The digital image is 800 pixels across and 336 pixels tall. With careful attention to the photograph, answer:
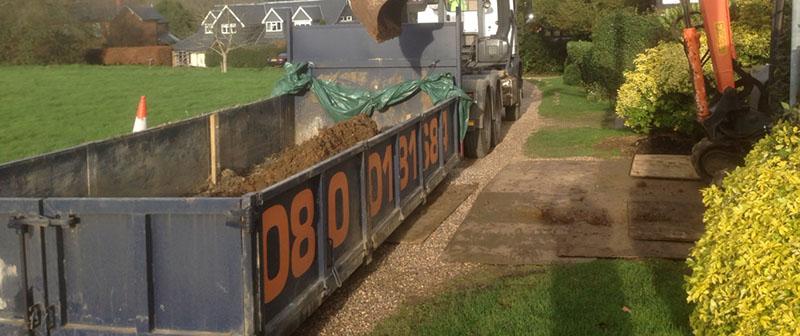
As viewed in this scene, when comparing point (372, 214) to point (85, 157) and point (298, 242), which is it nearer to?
point (298, 242)

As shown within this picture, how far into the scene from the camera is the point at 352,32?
12.2 meters

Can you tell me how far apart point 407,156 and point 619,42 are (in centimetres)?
1082

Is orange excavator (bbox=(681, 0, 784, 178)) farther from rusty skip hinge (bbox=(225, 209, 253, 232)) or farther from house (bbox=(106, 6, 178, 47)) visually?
house (bbox=(106, 6, 178, 47))

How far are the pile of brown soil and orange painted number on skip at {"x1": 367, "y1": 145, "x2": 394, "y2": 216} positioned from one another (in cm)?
141

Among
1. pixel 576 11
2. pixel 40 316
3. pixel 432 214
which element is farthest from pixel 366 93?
pixel 576 11

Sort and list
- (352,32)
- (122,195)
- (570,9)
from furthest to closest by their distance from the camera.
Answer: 1. (570,9)
2. (352,32)
3. (122,195)

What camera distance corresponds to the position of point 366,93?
39.3ft

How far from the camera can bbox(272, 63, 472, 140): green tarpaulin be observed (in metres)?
11.6

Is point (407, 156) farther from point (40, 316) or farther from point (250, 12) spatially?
point (250, 12)

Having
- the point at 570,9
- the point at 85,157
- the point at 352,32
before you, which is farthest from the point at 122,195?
the point at 570,9

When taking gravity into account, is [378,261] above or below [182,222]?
below

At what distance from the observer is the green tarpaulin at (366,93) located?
11617 mm

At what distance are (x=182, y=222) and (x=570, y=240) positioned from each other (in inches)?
174

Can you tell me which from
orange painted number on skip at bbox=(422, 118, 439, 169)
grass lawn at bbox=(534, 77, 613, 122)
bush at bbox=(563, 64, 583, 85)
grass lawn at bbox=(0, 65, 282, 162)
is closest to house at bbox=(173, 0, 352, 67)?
grass lawn at bbox=(0, 65, 282, 162)
